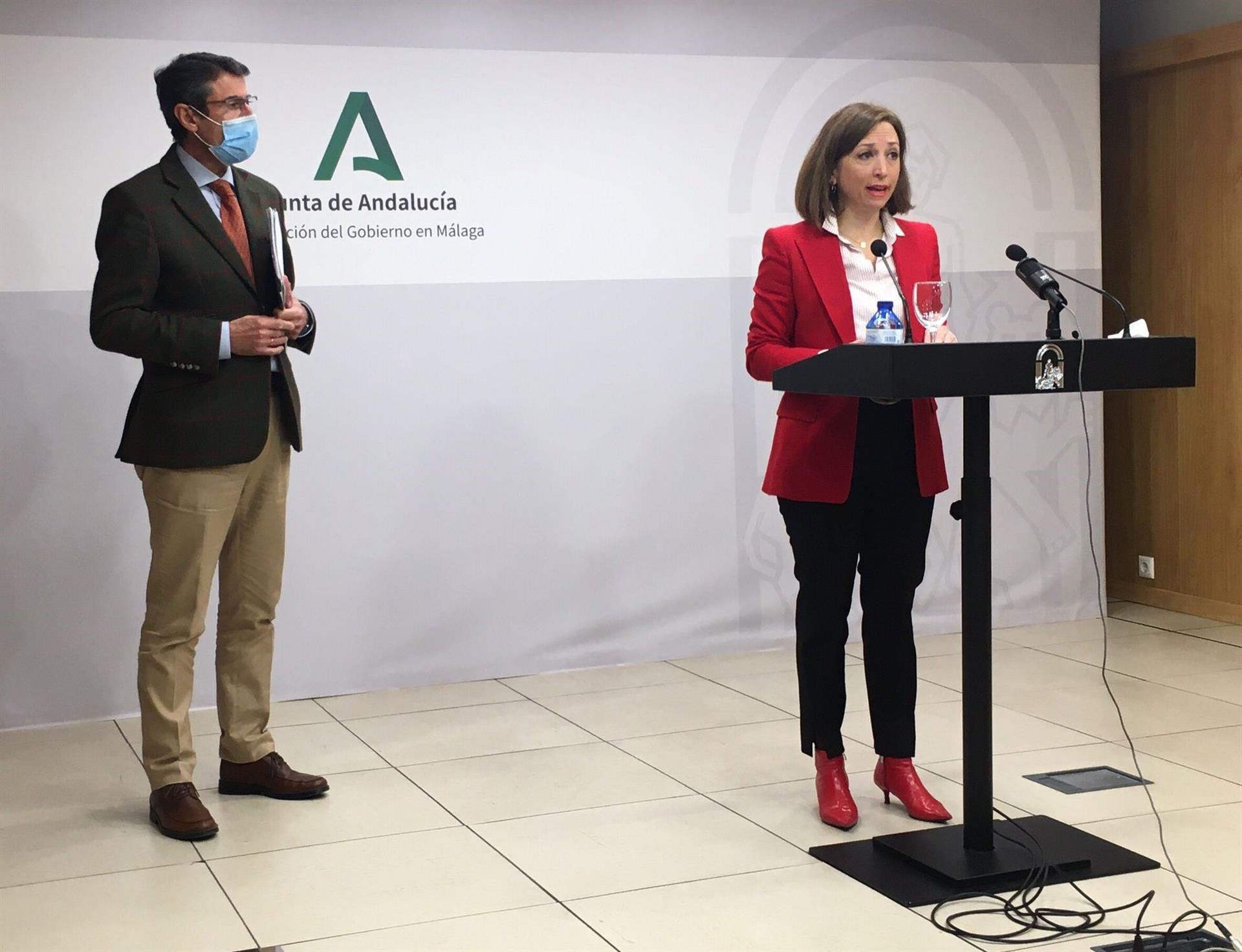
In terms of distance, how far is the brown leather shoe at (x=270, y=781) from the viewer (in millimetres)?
3715

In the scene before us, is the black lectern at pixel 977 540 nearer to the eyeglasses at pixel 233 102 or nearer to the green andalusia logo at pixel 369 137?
the eyeglasses at pixel 233 102

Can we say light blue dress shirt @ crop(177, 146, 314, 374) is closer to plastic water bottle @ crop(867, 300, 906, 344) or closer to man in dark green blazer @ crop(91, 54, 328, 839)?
man in dark green blazer @ crop(91, 54, 328, 839)

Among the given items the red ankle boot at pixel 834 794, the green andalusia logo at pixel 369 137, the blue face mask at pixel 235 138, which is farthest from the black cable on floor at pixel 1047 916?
the green andalusia logo at pixel 369 137

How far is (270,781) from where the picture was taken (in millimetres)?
3730

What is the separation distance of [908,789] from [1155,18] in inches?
161

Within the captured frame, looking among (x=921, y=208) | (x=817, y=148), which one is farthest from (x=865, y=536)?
(x=921, y=208)

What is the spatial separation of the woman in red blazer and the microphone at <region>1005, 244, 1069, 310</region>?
1.17 ft

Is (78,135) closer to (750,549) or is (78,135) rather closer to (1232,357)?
(750,549)

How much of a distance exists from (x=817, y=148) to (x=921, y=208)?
2428 millimetres

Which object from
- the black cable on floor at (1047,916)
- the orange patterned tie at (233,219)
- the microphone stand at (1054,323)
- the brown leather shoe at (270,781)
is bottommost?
the black cable on floor at (1047,916)

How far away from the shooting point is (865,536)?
11.0ft

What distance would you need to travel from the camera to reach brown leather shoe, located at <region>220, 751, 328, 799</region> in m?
3.71

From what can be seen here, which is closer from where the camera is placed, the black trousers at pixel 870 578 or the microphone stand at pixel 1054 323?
the microphone stand at pixel 1054 323

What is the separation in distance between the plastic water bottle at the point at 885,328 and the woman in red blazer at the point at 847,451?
0.21 metres
